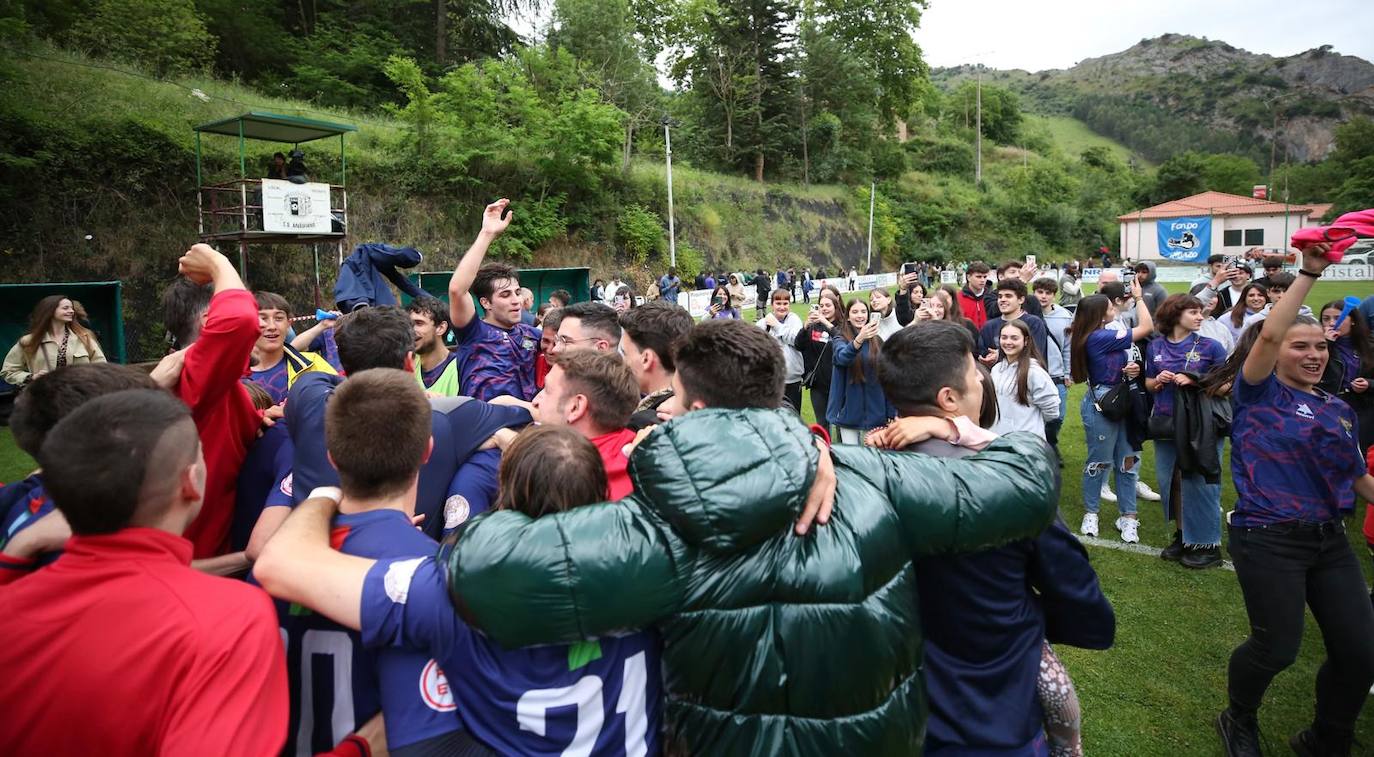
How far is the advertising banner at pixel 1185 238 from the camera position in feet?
190

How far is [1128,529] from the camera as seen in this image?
6.15 metres

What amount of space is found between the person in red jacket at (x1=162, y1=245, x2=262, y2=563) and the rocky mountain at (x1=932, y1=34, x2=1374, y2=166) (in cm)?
13179

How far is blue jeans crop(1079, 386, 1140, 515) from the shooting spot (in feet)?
20.1

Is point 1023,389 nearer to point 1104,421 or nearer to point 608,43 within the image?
point 1104,421

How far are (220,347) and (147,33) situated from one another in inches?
1233

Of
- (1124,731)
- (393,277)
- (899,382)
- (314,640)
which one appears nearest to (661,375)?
(899,382)

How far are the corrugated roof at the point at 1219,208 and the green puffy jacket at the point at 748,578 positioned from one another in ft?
232

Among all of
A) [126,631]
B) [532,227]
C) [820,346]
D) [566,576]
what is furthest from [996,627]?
[532,227]

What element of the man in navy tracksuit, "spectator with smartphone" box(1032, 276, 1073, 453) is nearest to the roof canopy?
"spectator with smartphone" box(1032, 276, 1073, 453)

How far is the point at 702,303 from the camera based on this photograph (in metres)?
29.3

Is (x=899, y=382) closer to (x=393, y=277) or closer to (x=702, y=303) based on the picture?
(x=393, y=277)

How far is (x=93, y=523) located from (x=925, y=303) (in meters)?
6.77

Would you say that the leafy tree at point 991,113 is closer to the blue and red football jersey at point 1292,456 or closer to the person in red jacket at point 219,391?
the blue and red football jersey at point 1292,456

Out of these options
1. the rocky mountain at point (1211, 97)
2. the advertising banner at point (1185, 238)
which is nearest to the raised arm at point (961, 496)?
the advertising banner at point (1185, 238)
